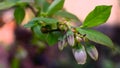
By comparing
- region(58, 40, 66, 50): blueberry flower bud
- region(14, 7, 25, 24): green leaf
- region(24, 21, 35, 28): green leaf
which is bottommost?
region(58, 40, 66, 50): blueberry flower bud

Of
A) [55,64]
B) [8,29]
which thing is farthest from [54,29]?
[8,29]

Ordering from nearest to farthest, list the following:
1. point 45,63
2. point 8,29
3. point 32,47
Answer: point 32,47, point 45,63, point 8,29

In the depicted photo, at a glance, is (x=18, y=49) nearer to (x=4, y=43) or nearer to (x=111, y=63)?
(x=4, y=43)

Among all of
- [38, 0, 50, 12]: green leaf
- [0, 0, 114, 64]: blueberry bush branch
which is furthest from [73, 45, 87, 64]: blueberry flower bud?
[38, 0, 50, 12]: green leaf

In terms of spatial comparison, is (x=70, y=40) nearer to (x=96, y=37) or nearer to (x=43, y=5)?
(x=96, y=37)

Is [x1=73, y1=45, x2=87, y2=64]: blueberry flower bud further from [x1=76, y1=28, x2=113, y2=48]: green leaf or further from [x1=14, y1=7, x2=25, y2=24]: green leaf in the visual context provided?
[x1=14, y1=7, x2=25, y2=24]: green leaf

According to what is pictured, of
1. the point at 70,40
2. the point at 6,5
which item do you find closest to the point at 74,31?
the point at 70,40

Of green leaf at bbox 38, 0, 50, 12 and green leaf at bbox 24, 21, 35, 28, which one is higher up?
green leaf at bbox 38, 0, 50, 12

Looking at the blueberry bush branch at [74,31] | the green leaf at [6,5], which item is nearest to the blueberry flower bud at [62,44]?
the blueberry bush branch at [74,31]
